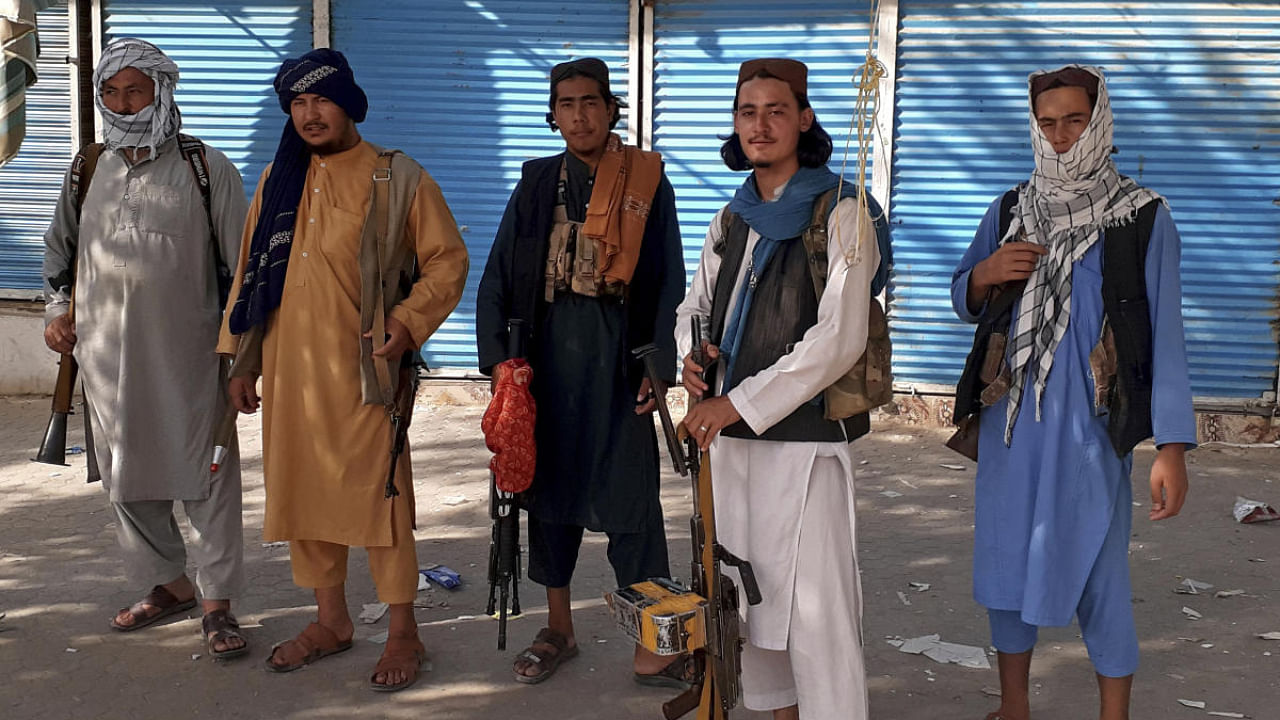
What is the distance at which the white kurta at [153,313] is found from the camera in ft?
14.3

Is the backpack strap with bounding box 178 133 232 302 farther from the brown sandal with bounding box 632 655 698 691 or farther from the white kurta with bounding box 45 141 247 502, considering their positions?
the brown sandal with bounding box 632 655 698 691

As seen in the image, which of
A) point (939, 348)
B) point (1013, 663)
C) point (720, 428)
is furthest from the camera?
point (939, 348)

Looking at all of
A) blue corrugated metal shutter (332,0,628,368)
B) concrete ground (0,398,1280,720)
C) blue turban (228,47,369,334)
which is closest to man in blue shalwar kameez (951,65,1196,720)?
concrete ground (0,398,1280,720)

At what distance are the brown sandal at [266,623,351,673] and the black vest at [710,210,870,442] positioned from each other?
1.86 meters

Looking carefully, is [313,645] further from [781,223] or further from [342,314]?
[781,223]

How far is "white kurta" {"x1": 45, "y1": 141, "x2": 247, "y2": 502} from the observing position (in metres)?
4.36

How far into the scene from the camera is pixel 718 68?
8.00m

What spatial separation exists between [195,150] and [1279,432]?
6.52 m

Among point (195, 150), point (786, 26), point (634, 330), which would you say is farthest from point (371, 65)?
point (634, 330)

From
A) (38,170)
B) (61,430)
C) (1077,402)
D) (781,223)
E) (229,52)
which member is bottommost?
(61,430)

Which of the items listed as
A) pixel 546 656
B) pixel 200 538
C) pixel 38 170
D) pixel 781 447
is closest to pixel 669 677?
pixel 546 656

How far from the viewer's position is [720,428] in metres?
3.13

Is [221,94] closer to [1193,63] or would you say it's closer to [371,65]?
[371,65]

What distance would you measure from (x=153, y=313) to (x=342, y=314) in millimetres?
822
